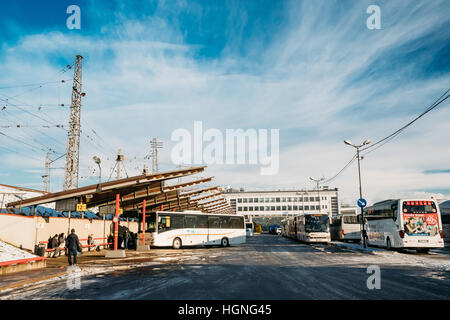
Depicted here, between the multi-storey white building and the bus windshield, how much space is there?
219ft

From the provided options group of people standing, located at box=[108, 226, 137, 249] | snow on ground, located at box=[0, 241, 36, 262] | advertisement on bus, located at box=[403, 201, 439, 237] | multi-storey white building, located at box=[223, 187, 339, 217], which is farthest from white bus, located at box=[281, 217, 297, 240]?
multi-storey white building, located at box=[223, 187, 339, 217]

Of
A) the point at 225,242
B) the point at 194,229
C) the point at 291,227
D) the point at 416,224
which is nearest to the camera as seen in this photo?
the point at 416,224

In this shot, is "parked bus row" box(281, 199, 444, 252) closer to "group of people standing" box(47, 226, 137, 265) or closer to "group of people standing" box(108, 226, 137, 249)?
"group of people standing" box(47, 226, 137, 265)

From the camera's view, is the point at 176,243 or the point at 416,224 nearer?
the point at 416,224

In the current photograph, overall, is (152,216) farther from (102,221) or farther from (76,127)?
(76,127)

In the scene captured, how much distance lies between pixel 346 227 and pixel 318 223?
19.2ft

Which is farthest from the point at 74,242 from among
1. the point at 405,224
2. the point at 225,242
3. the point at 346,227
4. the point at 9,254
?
the point at 346,227

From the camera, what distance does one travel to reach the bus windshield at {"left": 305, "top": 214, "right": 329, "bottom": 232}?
102 feet

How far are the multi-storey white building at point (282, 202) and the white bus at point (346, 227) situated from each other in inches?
2343

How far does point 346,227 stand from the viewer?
3531cm

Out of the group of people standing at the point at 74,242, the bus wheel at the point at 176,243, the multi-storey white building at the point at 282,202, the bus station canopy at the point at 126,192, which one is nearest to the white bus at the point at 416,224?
the bus station canopy at the point at 126,192

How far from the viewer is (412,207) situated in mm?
19781

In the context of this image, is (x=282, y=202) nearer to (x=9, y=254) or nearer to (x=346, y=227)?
(x=346, y=227)
